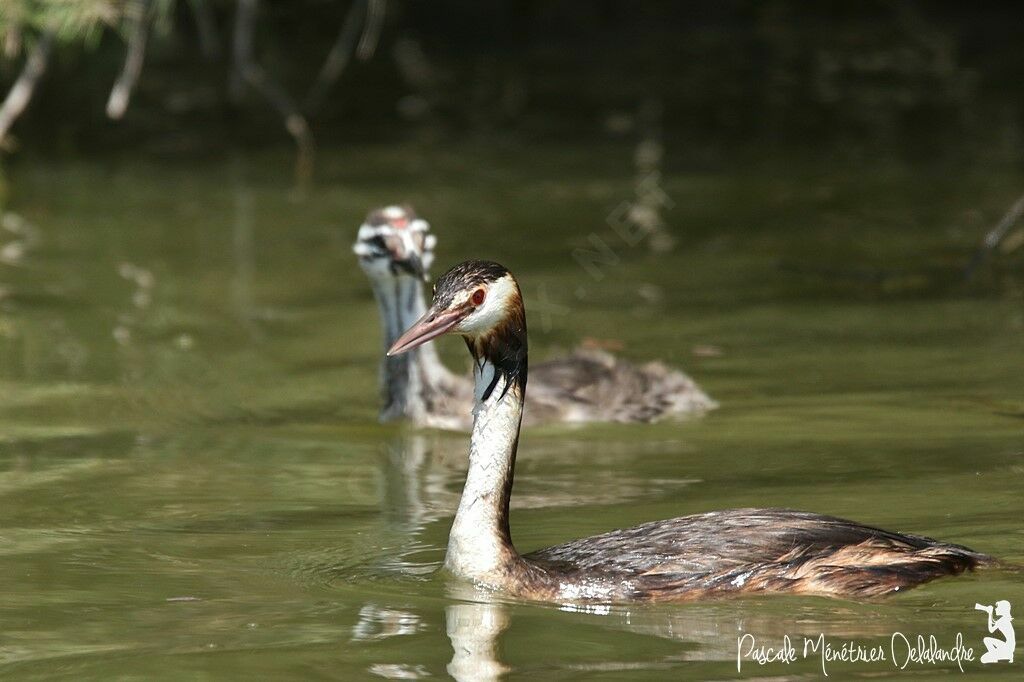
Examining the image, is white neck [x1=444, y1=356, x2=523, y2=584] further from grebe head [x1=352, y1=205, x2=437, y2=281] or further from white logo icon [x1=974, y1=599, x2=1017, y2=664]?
grebe head [x1=352, y1=205, x2=437, y2=281]

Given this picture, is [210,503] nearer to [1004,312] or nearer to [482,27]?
[1004,312]

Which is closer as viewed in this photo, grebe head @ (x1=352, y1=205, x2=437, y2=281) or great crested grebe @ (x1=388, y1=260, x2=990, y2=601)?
great crested grebe @ (x1=388, y1=260, x2=990, y2=601)

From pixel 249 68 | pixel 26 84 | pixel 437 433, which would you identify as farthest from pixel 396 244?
pixel 249 68

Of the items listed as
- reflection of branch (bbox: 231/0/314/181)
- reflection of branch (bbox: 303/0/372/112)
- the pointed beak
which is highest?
reflection of branch (bbox: 303/0/372/112)

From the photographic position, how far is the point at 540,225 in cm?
1628

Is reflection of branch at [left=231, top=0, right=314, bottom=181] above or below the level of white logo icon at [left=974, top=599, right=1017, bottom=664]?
above

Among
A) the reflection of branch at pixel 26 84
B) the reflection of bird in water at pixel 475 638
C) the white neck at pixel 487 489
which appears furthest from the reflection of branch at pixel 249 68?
the reflection of bird in water at pixel 475 638

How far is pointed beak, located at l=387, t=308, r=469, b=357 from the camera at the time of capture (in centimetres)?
680

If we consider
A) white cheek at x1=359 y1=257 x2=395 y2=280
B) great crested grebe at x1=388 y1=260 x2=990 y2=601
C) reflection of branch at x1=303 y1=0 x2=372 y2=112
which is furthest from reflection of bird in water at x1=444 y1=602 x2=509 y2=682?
reflection of branch at x1=303 y1=0 x2=372 y2=112

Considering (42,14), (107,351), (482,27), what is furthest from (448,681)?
(482,27)

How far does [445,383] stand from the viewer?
35.6 feet

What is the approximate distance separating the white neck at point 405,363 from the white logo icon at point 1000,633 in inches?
179

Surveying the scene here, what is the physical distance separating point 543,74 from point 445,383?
54.1 feet

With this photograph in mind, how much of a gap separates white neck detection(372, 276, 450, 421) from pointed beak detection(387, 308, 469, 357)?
144 inches
